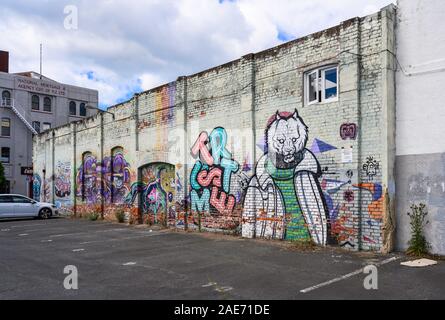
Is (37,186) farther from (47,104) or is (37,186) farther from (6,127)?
(47,104)

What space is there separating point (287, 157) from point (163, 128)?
6.23 m

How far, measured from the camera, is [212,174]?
1405 centimetres

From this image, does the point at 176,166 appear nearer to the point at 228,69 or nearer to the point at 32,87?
the point at 228,69

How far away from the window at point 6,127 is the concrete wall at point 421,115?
120ft

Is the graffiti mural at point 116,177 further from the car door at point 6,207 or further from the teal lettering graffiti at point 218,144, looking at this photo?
the teal lettering graffiti at point 218,144

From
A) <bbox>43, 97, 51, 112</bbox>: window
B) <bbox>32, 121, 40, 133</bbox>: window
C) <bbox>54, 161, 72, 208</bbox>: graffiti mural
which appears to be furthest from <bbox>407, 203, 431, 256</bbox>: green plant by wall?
<bbox>43, 97, 51, 112</bbox>: window

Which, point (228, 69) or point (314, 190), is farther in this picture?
point (228, 69)

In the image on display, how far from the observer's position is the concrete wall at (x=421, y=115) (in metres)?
8.96

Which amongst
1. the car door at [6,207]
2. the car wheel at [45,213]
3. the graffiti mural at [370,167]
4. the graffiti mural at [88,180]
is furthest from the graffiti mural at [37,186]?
the graffiti mural at [370,167]

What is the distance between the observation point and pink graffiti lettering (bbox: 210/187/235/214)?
13.3 metres

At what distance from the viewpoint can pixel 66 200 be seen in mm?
24203

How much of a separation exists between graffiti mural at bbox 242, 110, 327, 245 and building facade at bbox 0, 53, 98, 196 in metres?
27.5
